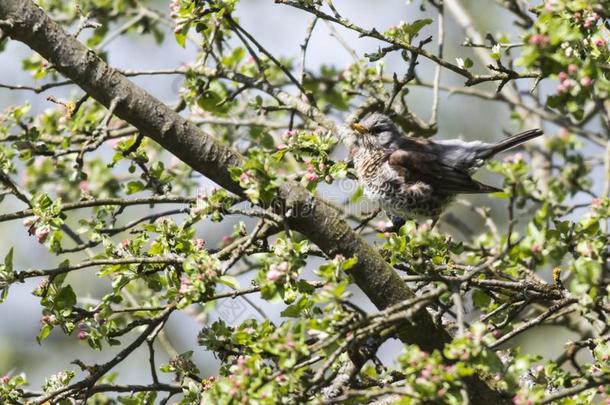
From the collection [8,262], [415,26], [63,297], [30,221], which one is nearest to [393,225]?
[415,26]

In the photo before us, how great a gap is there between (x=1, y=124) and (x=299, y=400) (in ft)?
10.7

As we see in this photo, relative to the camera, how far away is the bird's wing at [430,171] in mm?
5191

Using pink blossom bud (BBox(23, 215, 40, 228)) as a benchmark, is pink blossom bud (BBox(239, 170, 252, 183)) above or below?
below

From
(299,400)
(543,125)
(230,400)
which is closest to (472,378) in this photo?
(299,400)

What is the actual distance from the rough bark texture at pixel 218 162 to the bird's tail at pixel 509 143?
2.03 metres

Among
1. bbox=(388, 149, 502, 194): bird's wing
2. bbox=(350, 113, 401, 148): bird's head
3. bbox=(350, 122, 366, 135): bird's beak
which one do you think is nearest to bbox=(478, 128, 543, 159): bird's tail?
bbox=(388, 149, 502, 194): bird's wing

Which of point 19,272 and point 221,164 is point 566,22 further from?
point 19,272

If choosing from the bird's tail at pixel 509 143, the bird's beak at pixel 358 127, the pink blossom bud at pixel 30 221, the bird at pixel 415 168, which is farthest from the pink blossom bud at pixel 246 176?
the bird's beak at pixel 358 127

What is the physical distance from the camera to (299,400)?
8.95ft

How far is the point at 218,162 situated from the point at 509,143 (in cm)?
255

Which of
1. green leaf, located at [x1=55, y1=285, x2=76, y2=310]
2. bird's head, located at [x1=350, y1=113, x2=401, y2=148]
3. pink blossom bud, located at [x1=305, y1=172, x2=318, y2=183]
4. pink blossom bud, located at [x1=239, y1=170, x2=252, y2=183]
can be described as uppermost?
bird's head, located at [x1=350, y1=113, x2=401, y2=148]

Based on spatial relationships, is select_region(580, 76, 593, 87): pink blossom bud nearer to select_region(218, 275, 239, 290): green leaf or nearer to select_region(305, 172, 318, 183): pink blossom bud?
select_region(305, 172, 318, 183): pink blossom bud

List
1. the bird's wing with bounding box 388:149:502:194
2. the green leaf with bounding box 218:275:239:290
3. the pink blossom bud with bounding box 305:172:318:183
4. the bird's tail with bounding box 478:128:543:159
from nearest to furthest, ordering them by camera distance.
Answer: the green leaf with bounding box 218:275:239:290
the pink blossom bud with bounding box 305:172:318:183
the bird's tail with bounding box 478:128:543:159
the bird's wing with bounding box 388:149:502:194

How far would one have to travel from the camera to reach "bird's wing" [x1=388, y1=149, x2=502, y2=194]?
519cm
